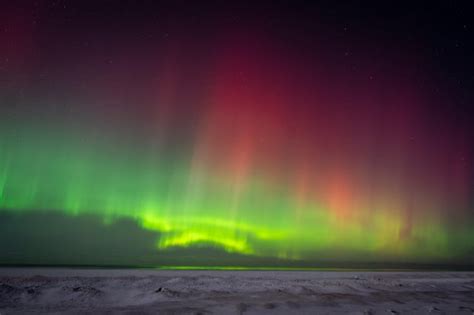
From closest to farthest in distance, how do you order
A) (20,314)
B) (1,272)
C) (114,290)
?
(20,314), (114,290), (1,272)

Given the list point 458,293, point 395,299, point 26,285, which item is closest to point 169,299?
point 26,285

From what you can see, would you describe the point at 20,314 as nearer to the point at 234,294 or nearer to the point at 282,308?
the point at 234,294

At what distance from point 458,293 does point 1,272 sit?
69.2ft

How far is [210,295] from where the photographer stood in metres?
11.3

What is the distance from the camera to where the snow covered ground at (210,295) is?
9.41 metres

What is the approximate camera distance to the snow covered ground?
941cm

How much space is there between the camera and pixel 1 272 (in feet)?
45.4

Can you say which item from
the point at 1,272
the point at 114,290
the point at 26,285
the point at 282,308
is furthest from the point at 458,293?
the point at 1,272

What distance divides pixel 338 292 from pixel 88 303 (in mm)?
9675

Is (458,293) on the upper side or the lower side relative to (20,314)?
upper

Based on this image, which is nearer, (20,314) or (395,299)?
(20,314)

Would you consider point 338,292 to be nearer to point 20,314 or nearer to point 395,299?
point 395,299

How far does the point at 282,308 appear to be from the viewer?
9734mm

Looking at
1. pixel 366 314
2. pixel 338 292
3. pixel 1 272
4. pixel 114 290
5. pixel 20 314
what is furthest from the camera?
pixel 1 272
